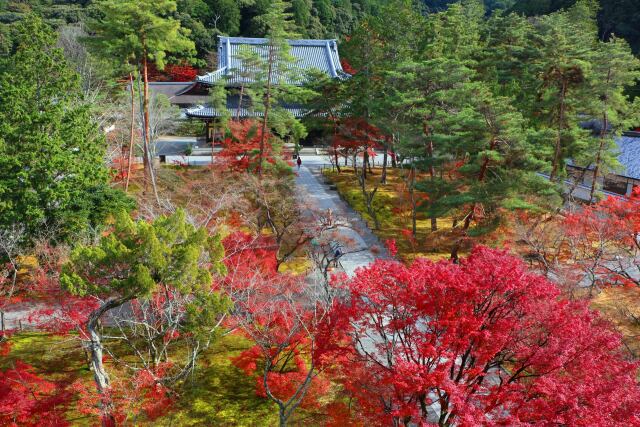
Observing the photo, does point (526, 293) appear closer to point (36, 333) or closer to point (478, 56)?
point (36, 333)

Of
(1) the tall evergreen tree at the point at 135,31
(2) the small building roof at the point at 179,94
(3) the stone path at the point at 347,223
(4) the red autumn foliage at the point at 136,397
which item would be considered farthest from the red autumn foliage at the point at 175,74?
(4) the red autumn foliage at the point at 136,397

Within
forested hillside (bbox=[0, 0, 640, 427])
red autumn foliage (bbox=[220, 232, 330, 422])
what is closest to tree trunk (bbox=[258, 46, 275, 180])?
forested hillside (bbox=[0, 0, 640, 427])

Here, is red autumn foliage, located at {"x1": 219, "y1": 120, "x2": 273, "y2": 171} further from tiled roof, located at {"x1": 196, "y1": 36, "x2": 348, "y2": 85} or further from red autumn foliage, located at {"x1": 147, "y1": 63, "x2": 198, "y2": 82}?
red autumn foliage, located at {"x1": 147, "y1": 63, "x2": 198, "y2": 82}

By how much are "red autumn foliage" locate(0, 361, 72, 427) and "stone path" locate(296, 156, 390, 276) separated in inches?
396

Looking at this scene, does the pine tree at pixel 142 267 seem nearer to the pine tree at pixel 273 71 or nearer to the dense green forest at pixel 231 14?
the pine tree at pixel 273 71

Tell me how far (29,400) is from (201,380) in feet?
13.0

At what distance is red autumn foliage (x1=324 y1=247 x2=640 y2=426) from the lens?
26.8 ft

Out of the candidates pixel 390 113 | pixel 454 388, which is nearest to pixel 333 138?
pixel 390 113

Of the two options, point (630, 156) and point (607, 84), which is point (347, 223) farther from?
point (630, 156)

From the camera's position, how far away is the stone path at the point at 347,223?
21.1 meters

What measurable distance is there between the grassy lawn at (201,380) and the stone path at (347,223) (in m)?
6.22

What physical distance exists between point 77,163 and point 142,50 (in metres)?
5.39

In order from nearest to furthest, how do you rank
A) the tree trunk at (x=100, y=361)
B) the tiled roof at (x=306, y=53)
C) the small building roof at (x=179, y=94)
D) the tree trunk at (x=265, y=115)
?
the tree trunk at (x=100, y=361)
the tree trunk at (x=265, y=115)
the tiled roof at (x=306, y=53)
the small building roof at (x=179, y=94)

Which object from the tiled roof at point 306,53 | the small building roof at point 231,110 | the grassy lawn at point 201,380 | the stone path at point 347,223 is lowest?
the grassy lawn at point 201,380
